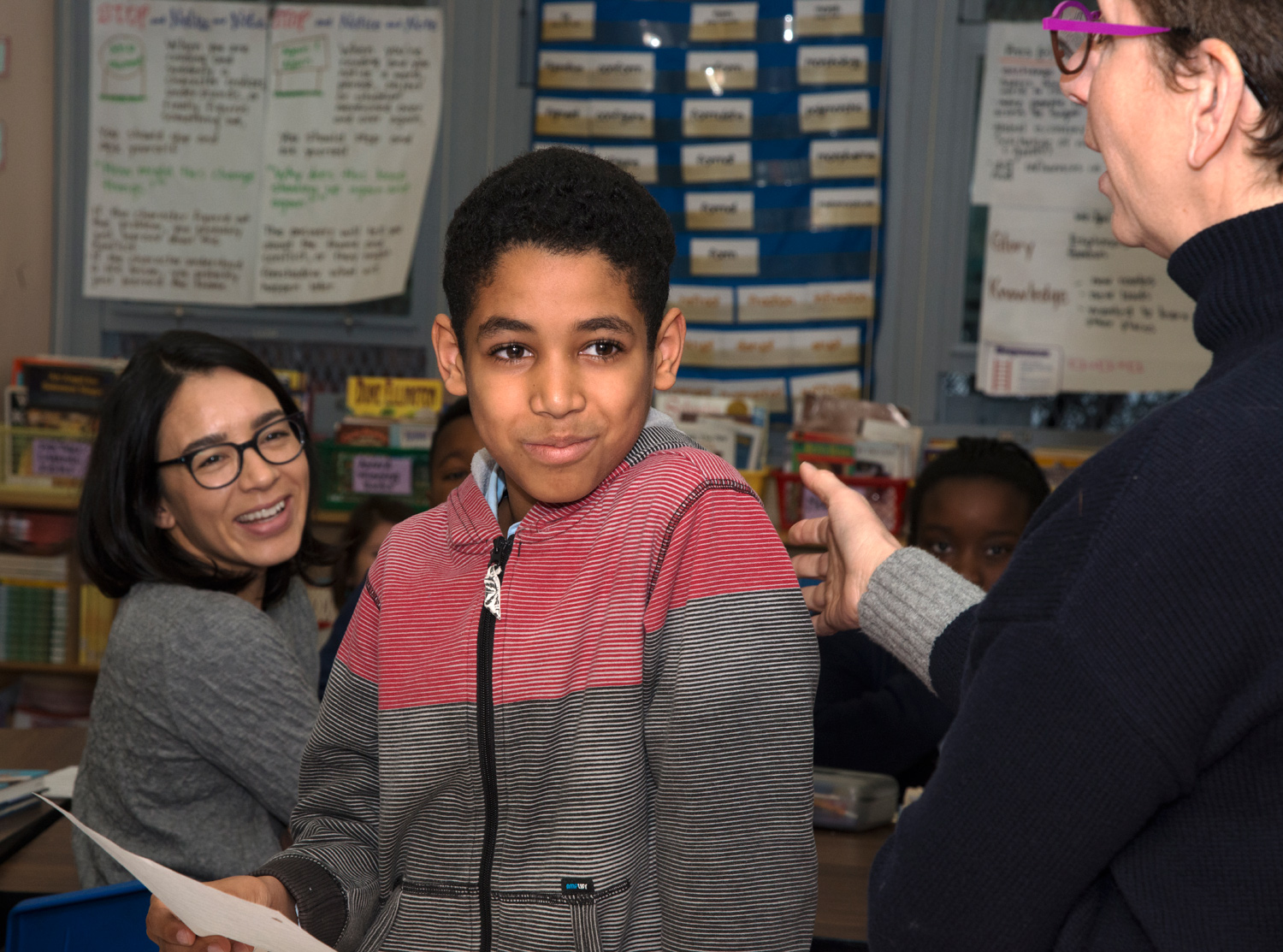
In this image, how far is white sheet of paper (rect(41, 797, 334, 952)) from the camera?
2.79 feet

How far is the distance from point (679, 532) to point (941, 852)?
0.36 metres

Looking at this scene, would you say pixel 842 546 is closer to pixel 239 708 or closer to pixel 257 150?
pixel 239 708

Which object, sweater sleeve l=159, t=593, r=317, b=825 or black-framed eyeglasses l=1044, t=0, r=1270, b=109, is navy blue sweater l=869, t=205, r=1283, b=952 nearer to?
black-framed eyeglasses l=1044, t=0, r=1270, b=109

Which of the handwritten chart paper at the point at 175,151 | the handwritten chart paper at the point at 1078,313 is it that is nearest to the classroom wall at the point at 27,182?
the handwritten chart paper at the point at 175,151

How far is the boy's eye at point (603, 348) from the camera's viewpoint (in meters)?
0.98

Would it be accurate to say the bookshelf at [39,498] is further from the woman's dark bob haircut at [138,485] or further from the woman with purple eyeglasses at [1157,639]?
the woman with purple eyeglasses at [1157,639]

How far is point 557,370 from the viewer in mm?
962

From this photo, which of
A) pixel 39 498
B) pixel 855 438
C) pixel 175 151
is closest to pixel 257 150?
pixel 175 151

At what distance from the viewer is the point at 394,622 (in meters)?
1.04

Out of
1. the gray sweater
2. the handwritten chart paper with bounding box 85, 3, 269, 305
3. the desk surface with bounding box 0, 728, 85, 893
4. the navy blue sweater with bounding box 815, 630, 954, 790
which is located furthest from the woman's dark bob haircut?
the handwritten chart paper with bounding box 85, 3, 269, 305

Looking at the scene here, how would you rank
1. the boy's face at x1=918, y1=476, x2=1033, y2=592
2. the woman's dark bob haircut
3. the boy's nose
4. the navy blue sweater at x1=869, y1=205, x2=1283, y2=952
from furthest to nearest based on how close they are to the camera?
the boy's face at x1=918, y1=476, x2=1033, y2=592 → the woman's dark bob haircut → the boy's nose → the navy blue sweater at x1=869, y1=205, x2=1283, y2=952

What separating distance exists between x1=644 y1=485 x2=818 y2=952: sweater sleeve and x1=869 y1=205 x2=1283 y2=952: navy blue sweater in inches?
8.9

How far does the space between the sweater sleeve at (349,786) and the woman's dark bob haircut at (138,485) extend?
61 cm

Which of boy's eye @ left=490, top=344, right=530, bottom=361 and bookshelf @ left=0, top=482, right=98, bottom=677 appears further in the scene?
bookshelf @ left=0, top=482, right=98, bottom=677
